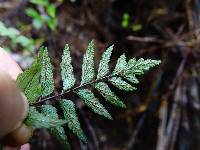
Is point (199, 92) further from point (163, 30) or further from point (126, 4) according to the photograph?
point (126, 4)

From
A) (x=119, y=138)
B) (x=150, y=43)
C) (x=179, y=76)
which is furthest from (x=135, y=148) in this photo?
(x=150, y=43)

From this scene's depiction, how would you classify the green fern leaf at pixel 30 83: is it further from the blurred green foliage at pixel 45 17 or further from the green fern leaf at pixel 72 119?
the blurred green foliage at pixel 45 17

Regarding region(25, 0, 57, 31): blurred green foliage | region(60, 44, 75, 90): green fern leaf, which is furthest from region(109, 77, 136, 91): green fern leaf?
region(25, 0, 57, 31): blurred green foliage

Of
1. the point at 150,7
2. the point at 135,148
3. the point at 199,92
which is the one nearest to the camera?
the point at 135,148

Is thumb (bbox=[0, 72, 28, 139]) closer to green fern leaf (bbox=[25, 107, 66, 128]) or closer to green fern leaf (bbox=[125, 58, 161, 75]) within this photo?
green fern leaf (bbox=[25, 107, 66, 128])

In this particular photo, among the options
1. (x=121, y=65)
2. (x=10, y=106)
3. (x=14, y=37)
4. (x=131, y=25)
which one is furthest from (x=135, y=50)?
(x=10, y=106)

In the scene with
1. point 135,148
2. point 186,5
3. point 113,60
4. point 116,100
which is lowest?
point 116,100

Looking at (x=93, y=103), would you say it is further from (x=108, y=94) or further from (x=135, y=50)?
(x=135, y=50)
